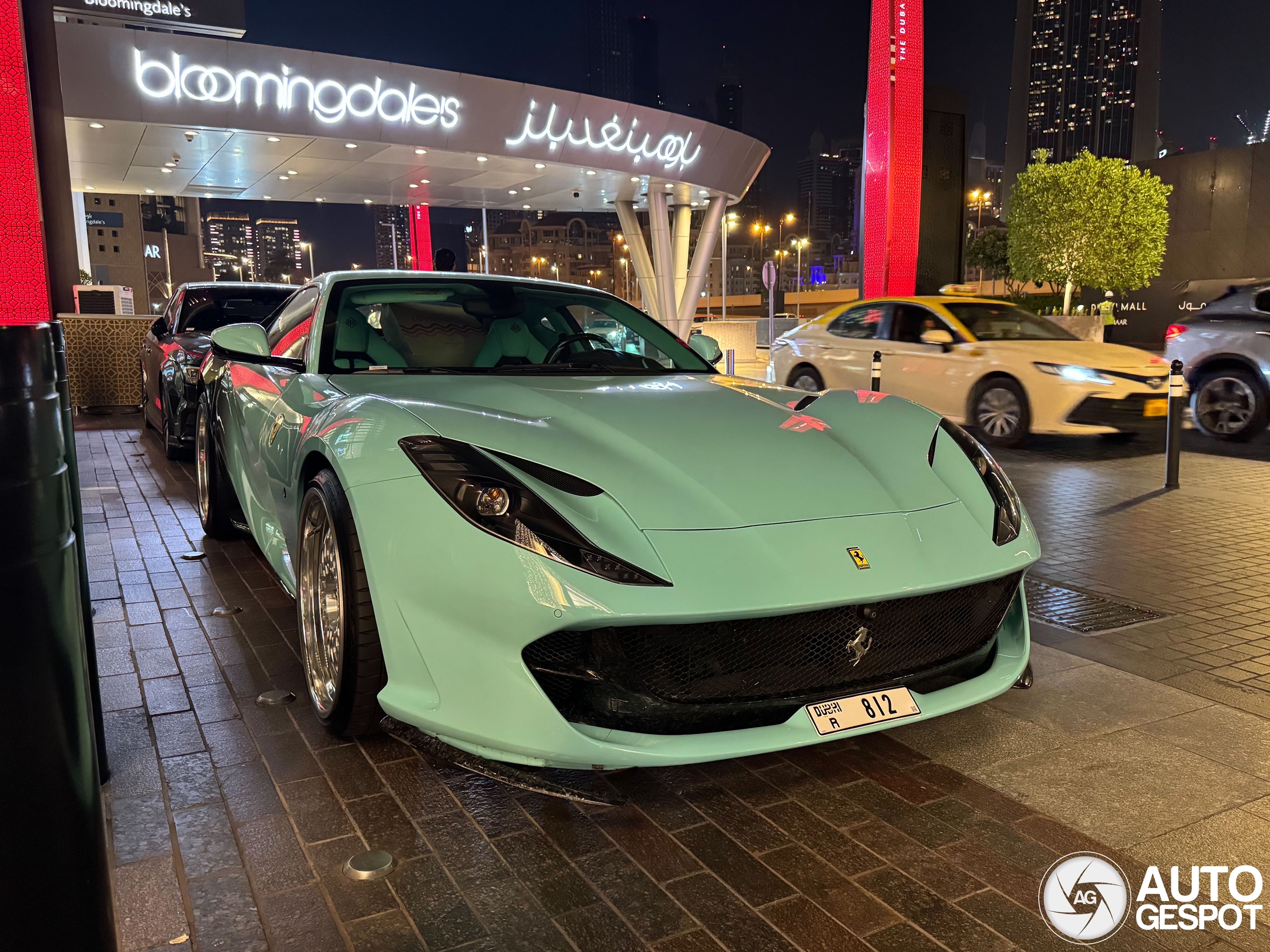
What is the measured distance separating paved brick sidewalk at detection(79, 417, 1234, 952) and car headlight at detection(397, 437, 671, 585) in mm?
742

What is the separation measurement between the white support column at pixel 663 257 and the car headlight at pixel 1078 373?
17.9 meters

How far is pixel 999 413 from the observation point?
30.8 ft

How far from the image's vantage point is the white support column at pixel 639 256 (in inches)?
1118

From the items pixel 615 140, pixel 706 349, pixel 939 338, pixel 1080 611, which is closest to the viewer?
pixel 706 349

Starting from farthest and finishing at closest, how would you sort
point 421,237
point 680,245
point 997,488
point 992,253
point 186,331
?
point 992,253 → point 421,237 → point 680,245 → point 186,331 → point 997,488

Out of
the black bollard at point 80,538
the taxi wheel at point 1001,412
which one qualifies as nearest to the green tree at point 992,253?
the taxi wheel at point 1001,412

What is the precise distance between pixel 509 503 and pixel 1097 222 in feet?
111

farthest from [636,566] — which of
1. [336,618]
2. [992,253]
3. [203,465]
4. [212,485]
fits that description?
[992,253]

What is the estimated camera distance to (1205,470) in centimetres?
831

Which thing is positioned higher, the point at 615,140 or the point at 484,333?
the point at 615,140

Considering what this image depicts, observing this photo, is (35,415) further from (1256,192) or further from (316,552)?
(1256,192)

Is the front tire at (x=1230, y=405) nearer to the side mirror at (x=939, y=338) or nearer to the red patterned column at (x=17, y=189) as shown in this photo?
the side mirror at (x=939, y=338)

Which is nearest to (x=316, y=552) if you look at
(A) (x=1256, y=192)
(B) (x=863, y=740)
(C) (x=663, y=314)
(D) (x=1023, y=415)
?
(B) (x=863, y=740)

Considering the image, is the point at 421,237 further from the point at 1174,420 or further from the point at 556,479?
the point at 556,479
